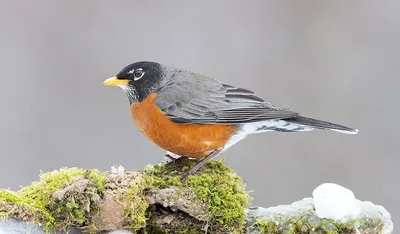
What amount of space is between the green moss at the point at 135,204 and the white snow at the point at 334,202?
131 centimetres

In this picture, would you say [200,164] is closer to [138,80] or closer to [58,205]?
[138,80]

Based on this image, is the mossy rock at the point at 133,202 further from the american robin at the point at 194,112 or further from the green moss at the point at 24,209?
the american robin at the point at 194,112

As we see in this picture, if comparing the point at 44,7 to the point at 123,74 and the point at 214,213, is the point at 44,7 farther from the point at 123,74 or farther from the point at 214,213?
the point at 214,213

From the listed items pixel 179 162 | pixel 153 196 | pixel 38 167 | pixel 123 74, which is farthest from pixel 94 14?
pixel 153 196

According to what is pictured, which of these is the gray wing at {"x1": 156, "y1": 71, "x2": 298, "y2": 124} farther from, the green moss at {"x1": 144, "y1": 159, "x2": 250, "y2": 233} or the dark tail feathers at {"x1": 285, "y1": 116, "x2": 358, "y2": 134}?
the green moss at {"x1": 144, "y1": 159, "x2": 250, "y2": 233}

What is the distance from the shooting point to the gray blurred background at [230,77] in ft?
27.9

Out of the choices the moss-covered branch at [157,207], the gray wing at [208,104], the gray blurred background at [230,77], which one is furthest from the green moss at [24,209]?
the gray blurred background at [230,77]

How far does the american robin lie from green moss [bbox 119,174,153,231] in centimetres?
92

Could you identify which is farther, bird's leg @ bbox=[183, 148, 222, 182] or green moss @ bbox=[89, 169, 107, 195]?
bird's leg @ bbox=[183, 148, 222, 182]

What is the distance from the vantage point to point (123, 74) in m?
5.60

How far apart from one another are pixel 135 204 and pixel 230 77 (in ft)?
17.2

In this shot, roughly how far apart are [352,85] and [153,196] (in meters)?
5.56

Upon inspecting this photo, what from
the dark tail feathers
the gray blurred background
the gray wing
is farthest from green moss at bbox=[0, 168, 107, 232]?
the gray blurred background

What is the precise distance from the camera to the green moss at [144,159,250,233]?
4504 mm
